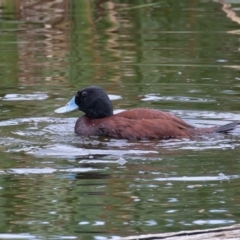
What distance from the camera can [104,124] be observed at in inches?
338

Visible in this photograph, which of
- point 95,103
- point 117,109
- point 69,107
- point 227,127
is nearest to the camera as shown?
point 227,127

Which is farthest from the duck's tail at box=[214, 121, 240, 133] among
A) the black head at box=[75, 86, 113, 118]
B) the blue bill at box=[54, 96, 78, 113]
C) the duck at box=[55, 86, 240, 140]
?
the blue bill at box=[54, 96, 78, 113]

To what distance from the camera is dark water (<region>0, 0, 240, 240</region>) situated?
5.80 meters

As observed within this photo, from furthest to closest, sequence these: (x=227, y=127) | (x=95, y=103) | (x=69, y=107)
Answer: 1. (x=69, y=107)
2. (x=95, y=103)
3. (x=227, y=127)

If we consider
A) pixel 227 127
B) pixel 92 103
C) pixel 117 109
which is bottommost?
pixel 117 109

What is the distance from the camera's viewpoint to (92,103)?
8.98m

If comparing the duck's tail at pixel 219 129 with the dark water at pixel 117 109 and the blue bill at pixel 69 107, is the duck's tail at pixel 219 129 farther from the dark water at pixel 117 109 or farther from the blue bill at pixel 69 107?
the blue bill at pixel 69 107

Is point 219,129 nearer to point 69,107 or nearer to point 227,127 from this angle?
point 227,127

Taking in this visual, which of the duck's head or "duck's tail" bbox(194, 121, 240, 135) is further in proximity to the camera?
the duck's head

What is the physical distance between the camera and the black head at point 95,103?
892cm

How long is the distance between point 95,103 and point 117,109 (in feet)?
2.83

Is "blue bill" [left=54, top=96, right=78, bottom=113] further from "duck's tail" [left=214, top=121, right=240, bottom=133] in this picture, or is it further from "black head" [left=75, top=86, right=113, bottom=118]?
"duck's tail" [left=214, top=121, right=240, bottom=133]

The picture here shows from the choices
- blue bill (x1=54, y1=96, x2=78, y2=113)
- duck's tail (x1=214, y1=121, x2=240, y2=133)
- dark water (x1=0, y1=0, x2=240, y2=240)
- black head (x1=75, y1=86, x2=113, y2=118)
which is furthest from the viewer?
blue bill (x1=54, y1=96, x2=78, y2=113)

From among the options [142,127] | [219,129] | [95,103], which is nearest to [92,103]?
[95,103]
